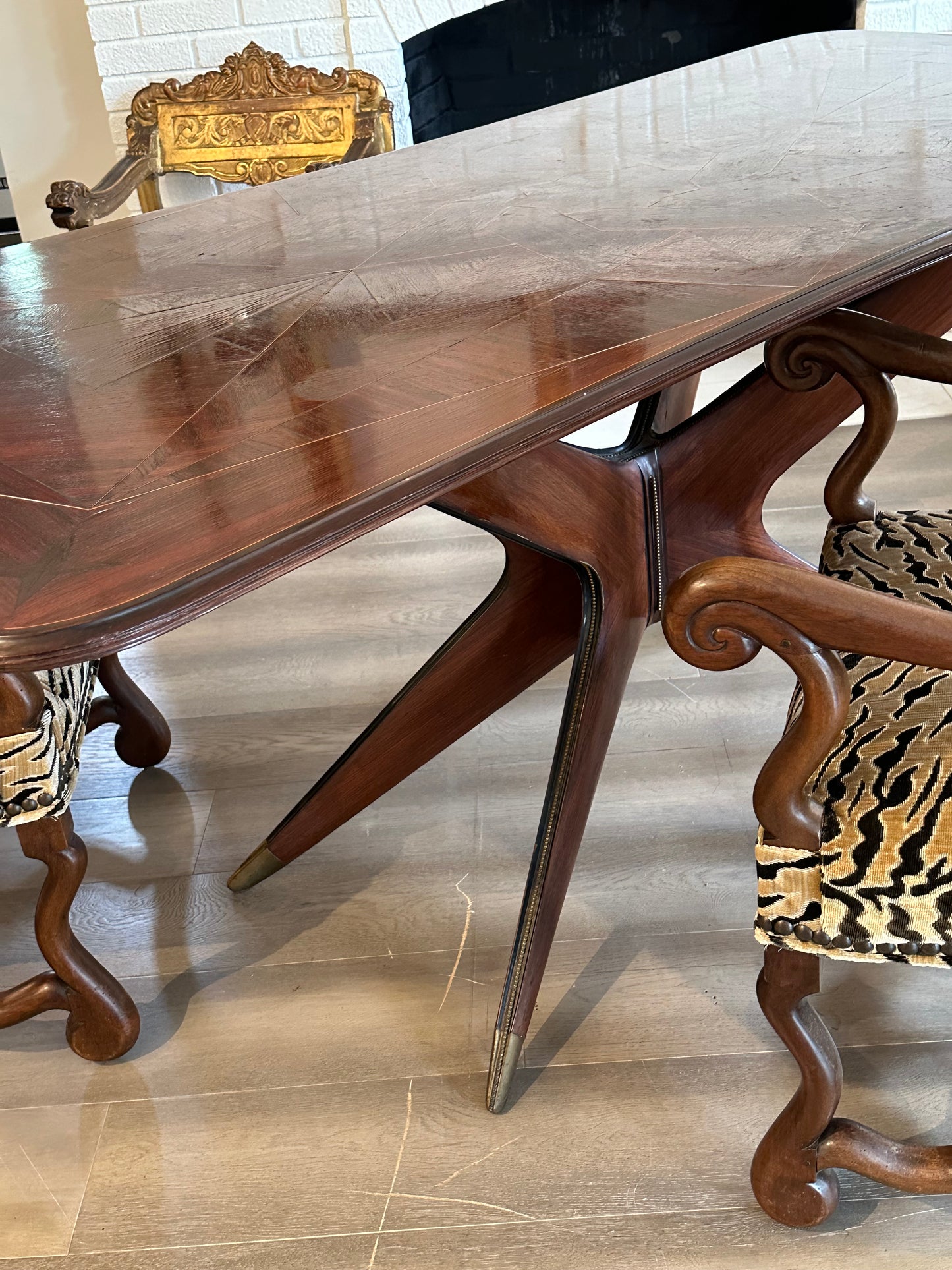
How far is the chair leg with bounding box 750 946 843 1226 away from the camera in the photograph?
0.96 m

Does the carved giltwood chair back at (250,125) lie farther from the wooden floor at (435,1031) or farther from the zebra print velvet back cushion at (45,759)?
the zebra print velvet back cushion at (45,759)

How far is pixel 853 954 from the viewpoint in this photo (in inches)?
35.0

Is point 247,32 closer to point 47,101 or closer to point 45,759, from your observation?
point 47,101

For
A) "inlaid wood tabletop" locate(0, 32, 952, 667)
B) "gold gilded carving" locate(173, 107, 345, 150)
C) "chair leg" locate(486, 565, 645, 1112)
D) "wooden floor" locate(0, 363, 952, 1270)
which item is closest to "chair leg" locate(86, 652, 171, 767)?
"wooden floor" locate(0, 363, 952, 1270)

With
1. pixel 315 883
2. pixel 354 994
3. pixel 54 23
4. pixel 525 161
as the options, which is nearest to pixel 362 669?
pixel 315 883

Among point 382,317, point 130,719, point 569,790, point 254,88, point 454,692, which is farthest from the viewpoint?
point 254,88

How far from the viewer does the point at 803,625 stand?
77cm

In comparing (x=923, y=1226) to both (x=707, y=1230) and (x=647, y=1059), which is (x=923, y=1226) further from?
(x=647, y=1059)

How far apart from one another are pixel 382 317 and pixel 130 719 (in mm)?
925

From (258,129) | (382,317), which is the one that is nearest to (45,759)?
(382,317)

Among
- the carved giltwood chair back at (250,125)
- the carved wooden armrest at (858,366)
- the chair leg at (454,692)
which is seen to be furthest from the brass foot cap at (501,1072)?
the carved giltwood chair back at (250,125)

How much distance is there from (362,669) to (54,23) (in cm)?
223

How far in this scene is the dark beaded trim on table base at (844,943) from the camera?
87cm

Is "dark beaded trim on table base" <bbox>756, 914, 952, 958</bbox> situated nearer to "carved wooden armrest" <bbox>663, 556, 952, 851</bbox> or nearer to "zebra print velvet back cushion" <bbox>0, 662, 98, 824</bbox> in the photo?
"carved wooden armrest" <bbox>663, 556, 952, 851</bbox>
